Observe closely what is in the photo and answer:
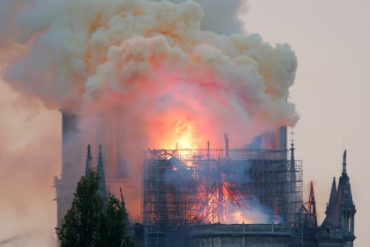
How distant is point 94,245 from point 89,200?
3223 mm

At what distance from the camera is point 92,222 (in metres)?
183

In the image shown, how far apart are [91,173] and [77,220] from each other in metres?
3.55

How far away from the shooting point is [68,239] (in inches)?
7116

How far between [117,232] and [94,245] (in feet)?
5.43

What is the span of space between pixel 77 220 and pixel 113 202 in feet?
8.43

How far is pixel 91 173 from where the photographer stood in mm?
184250

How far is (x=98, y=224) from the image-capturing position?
182500 mm

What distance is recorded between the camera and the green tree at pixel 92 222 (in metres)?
181

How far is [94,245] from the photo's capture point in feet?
596

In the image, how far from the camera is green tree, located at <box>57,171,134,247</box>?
181 meters

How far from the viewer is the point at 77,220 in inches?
7180

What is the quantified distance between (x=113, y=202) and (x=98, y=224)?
172 centimetres

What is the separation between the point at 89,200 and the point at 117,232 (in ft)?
9.81

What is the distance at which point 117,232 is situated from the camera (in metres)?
182
